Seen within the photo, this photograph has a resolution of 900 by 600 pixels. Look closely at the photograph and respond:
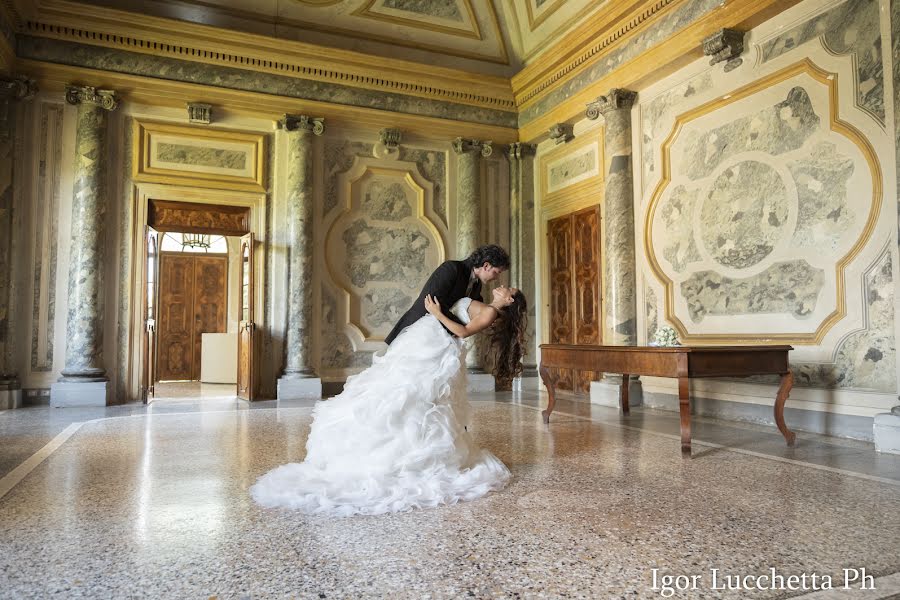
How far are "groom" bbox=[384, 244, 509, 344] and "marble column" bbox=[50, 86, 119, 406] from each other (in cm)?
511

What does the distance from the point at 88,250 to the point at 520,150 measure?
5799mm

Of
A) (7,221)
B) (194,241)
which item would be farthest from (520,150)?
(194,241)

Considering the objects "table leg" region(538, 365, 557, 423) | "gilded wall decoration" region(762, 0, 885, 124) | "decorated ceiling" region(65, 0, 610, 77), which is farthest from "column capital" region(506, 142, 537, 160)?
"gilded wall decoration" region(762, 0, 885, 124)

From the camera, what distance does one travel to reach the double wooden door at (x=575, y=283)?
7641 millimetres

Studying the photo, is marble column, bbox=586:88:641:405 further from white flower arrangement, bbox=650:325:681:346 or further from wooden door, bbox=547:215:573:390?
white flower arrangement, bbox=650:325:681:346

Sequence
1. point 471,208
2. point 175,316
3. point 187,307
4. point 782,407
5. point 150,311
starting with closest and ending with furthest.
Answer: point 782,407 < point 150,311 < point 471,208 < point 175,316 < point 187,307

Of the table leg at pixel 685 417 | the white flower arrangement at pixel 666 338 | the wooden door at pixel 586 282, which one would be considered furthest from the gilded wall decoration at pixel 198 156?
the table leg at pixel 685 417

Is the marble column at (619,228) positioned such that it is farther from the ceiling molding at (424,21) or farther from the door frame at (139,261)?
the door frame at (139,261)

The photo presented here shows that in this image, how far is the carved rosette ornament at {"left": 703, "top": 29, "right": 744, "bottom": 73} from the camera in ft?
17.9

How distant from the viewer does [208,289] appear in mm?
12234

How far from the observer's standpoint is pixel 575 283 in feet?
26.3

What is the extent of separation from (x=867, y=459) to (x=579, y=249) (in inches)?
181

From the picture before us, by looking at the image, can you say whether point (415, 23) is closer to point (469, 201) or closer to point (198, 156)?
point (469, 201)

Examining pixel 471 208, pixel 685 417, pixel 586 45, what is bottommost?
pixel 685 417
